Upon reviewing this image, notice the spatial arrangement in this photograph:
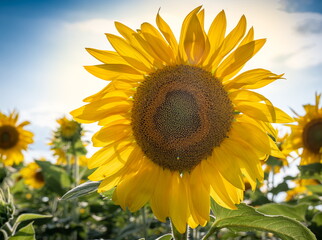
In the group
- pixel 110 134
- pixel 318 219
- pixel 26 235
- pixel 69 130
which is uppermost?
pixel 110 134

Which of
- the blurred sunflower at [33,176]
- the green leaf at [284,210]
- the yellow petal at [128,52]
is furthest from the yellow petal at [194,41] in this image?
the blurred sunflower at [33,176]

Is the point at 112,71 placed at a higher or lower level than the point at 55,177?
higher

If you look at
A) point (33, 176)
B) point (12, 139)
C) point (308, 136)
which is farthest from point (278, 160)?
point (33, 176)

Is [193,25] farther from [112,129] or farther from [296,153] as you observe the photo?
[296,153]

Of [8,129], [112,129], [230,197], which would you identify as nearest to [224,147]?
[230,197]

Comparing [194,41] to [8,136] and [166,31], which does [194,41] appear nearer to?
[166,31]

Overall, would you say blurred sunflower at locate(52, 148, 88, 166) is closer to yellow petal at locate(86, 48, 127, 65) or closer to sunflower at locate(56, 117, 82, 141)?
sunflower at locate(56, 117, 82, 141)

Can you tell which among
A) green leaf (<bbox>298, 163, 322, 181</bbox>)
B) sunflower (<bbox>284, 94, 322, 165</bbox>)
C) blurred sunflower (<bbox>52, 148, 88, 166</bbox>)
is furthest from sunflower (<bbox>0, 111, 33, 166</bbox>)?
green leaf (<bbox>298, 163, 322, 181</bbox>)
